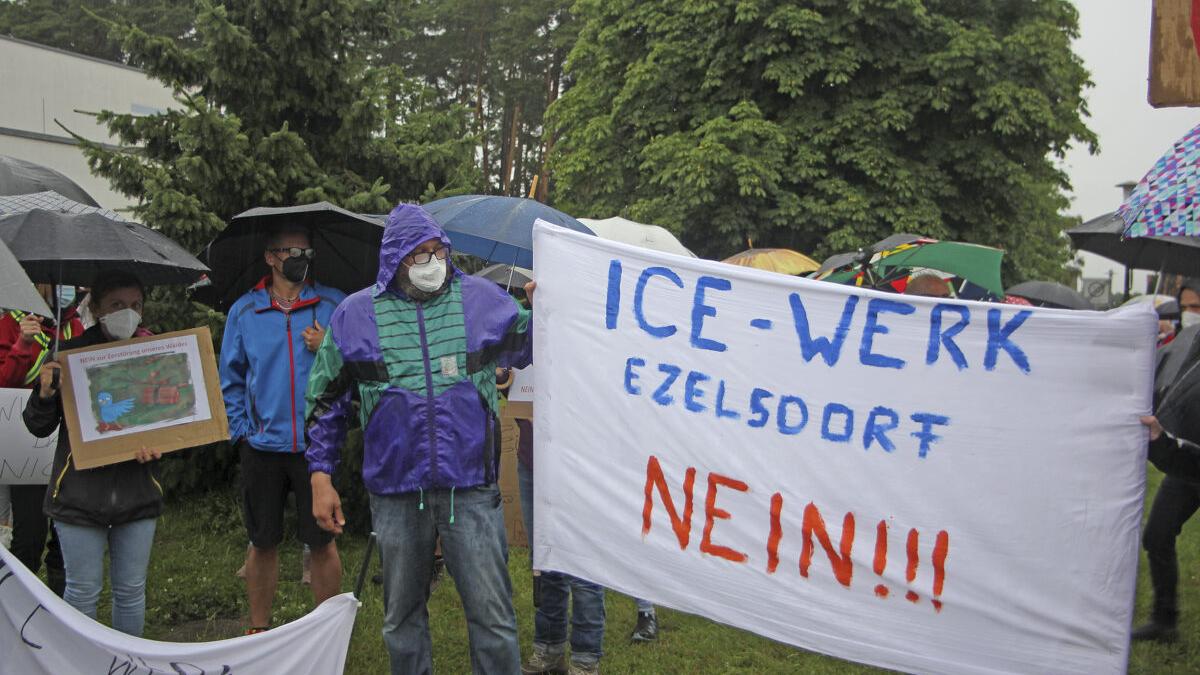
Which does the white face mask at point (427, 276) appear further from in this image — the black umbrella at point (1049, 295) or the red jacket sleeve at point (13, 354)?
the black umbrella at point (1049, 295)

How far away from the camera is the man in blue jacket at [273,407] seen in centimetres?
455

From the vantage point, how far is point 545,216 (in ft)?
16.8

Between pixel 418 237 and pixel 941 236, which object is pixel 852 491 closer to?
pixel 418 237

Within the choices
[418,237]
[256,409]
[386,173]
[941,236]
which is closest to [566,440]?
[418,237]

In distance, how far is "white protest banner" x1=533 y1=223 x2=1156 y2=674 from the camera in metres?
3.10

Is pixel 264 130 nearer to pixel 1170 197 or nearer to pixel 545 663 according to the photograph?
pixel 545 663

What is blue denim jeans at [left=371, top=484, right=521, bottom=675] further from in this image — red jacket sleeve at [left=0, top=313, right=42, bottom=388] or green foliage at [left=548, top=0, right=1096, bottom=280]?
green foliage at [left=548, top=0, right=1096, bottom=280]

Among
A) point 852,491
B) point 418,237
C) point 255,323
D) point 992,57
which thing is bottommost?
point 852,491

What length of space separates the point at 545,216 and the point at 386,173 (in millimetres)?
2854

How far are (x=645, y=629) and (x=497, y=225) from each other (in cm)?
221

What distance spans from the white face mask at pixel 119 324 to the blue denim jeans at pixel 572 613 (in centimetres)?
179

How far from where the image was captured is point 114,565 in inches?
163

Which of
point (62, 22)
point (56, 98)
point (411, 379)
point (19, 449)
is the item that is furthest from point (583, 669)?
point (62, 22)

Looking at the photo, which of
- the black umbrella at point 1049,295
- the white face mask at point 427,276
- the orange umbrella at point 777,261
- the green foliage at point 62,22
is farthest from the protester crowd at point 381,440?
the green foliage at point 62,22
